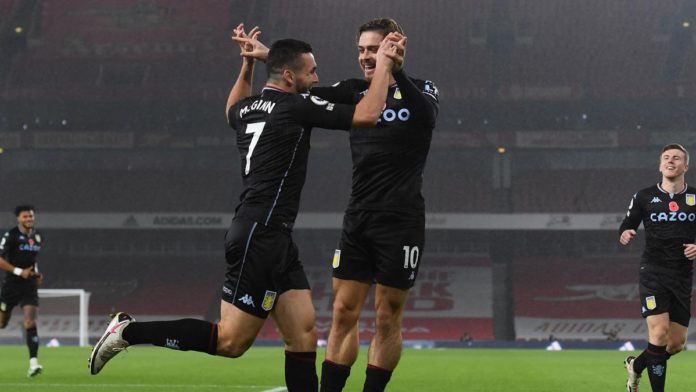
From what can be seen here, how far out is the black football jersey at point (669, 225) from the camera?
8078mm

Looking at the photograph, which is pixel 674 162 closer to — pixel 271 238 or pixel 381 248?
pixel 381 248

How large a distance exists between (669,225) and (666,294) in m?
0.59

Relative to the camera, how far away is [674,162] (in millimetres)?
8125

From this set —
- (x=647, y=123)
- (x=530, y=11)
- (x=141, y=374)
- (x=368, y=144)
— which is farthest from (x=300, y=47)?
(x=647, y=123)

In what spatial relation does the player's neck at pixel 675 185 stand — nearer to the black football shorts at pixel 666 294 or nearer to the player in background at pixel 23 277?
the black football shorts at pixel 666 294

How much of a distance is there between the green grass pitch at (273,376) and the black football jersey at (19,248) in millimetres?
1477

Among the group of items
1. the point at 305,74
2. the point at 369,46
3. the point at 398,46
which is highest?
the point at 369,46

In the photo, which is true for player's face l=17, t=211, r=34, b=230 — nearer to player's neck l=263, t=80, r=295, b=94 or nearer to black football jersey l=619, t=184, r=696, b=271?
black football jersey l=619, t=184, r=696, b=271

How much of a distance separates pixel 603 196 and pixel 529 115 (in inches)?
152

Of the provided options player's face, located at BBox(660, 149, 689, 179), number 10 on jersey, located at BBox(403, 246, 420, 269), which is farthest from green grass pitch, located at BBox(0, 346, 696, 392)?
number 10 on jersey, located at BBox(403, 246, 420, 269)

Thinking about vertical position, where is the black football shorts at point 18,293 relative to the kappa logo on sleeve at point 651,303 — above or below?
below

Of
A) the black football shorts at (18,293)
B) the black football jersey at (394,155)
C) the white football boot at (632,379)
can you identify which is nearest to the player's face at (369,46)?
the black football jersey at (394,155)

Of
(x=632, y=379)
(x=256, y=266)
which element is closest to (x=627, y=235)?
(x=632, y=379)

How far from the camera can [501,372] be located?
14062 millimetres
